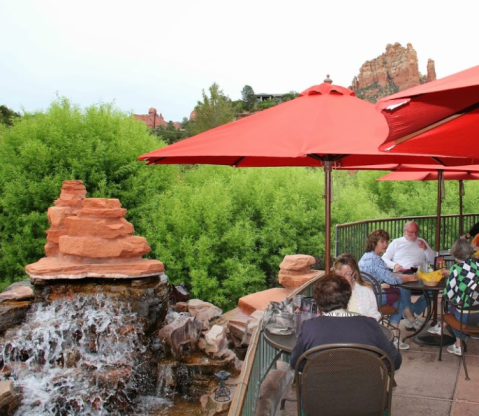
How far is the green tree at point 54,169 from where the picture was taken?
41.3 ft

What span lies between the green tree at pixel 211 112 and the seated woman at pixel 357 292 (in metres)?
43.7

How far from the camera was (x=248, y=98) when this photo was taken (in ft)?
266

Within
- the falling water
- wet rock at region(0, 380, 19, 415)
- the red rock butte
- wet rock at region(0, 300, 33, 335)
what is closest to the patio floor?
the falling water

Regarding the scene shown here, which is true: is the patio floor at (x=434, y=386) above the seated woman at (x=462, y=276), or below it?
below

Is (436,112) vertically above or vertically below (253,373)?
above

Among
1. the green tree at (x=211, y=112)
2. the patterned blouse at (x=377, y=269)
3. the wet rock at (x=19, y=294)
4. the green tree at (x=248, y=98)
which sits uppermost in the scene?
the green tree at (x=248, y=98)

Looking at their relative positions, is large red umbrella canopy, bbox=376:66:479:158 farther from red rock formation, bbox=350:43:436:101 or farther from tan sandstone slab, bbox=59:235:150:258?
red rock formation, bbox=350:43:436:101

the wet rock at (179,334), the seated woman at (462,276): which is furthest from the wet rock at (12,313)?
the seated woman at (462,276)

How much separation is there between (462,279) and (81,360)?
19.2ft

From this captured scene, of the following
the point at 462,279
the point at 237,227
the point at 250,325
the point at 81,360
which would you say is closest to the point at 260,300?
the point at 250,325

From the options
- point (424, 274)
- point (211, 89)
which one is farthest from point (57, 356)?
point (211, 89)

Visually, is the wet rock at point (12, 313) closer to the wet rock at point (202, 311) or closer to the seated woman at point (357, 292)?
the wet rock at point (202, 311)

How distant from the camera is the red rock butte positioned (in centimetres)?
834

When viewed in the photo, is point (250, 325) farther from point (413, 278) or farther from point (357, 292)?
point (357, 292)
